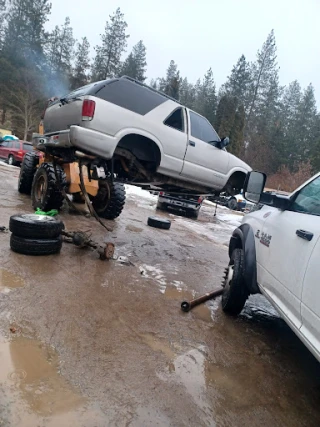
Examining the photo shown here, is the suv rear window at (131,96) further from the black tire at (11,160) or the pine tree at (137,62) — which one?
the pine tree at (137,62)

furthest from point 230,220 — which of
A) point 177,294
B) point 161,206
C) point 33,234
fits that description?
point 33,234

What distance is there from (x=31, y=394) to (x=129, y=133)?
3.48 metres

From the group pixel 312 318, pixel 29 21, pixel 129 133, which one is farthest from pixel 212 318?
pixel 29 21

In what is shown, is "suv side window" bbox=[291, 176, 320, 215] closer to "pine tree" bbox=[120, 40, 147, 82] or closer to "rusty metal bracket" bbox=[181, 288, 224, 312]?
"rusty metal bracket" bbox=[181, 288, 224, 312]

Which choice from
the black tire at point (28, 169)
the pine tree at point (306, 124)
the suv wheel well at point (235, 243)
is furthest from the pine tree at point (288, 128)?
the suv wheel well at point (235, 243)

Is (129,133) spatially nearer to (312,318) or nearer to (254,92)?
(312,318)

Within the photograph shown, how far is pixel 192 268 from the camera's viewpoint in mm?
5703

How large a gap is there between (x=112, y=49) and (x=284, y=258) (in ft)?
166

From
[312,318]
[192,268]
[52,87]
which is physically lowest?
[192,268]

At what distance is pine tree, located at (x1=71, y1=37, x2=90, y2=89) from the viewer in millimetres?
39594

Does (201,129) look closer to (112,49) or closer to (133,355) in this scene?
(133,355)

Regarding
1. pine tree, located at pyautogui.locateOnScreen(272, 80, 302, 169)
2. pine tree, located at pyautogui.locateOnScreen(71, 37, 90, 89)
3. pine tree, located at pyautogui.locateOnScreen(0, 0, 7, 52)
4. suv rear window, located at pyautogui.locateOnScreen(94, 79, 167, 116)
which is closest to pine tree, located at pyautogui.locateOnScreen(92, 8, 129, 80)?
pine tree, located at pyautogui.locateOnScreen(71, 37, 90, 89)

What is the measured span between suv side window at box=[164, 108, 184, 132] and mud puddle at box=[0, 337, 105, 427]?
3.81m

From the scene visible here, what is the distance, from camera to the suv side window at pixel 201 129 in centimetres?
570
